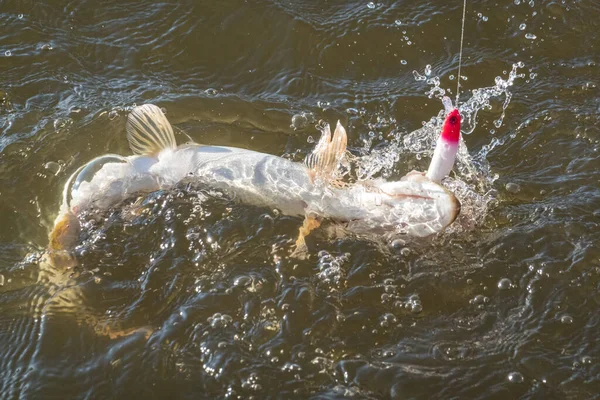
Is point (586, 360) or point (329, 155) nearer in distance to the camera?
point (586, 360)

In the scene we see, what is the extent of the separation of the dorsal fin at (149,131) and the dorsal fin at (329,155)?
92 centimetres

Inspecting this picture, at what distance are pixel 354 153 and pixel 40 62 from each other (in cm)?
261

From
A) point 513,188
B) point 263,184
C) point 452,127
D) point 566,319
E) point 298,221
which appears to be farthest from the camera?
point 513,188

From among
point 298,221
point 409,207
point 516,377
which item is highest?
point 409,207

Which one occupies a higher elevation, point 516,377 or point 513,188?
point 513,188

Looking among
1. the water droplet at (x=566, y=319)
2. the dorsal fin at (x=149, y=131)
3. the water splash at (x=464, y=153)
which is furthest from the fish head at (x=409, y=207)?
the dorsal fin at (x=149, y=131)

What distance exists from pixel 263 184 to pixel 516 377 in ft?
5.67

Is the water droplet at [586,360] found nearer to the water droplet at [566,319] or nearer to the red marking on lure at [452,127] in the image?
the water droplet at [566,319]

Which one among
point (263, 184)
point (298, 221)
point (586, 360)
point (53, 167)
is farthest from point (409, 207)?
point (53, 167)

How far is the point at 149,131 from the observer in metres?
4.46

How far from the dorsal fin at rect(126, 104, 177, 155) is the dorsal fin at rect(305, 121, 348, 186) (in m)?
0.92

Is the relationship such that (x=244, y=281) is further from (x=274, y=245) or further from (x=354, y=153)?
(x=354, y=153)

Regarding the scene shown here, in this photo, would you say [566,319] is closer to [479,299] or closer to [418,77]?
[479,299]

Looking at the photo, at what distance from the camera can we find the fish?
400 centimetres
